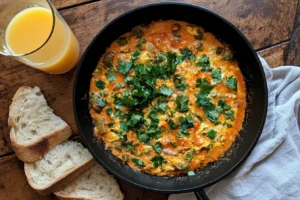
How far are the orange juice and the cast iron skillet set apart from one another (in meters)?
0.19

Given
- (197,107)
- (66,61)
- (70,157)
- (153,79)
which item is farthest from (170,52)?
(70,157)

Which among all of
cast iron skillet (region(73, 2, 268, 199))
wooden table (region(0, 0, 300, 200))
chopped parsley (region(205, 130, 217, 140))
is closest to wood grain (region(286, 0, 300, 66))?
wooden table (region(0, 0, 300, 200))

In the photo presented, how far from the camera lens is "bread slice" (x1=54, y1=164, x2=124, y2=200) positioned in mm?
3631

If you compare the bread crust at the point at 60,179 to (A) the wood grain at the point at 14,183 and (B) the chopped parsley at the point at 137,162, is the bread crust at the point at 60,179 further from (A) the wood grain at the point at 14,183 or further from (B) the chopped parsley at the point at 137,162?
(B) the chopped parsley at the point at 137,162

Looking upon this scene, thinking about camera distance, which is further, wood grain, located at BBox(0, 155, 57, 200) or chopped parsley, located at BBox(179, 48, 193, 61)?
wood grain, located at BBox(0, 155, 57, 200)

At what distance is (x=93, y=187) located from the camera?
3699mm

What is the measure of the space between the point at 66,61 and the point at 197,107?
107cm

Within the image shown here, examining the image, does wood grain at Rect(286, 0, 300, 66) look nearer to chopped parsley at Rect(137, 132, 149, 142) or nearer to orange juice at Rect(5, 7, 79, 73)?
chopped parsley at Rect(137, 132, 149, 142)

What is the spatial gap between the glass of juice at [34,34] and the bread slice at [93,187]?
91 centimetres

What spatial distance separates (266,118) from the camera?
366 centimetres

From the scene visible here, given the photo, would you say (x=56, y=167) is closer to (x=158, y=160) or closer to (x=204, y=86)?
(x=158, y=160)

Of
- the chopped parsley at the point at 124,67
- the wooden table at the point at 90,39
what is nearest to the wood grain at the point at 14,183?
the wooden table at the point at 90,39

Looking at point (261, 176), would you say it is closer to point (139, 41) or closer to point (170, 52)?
point (170, 52)

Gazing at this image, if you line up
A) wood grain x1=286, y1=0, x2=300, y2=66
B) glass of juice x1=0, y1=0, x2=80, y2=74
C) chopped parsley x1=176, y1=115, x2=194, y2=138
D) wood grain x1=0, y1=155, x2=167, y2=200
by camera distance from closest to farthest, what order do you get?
glass of juice x1=0, y1=0, x2=80, y2=74 → chopped parsley x1=176, y1=115, x2=194, y2=138 → wood grain x1=0, y1=155, x2=167, y2=200 → wood grain x1=286, y1=0, x2=300, y2=66
